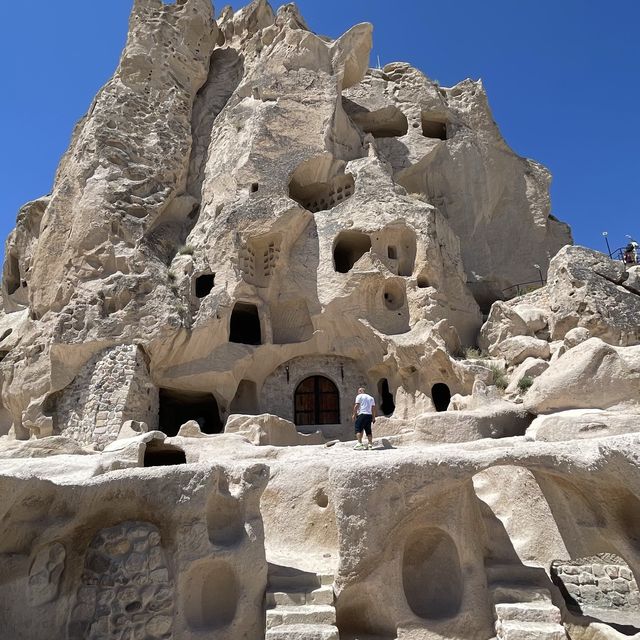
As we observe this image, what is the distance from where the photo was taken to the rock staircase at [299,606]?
5000 mm

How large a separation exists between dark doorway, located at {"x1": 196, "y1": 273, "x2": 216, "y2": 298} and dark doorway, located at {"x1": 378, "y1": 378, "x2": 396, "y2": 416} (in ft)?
18.4

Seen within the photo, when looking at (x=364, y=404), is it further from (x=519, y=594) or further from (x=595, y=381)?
(x=519, y=594)

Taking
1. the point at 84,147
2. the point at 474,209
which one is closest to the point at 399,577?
the point at 84,147

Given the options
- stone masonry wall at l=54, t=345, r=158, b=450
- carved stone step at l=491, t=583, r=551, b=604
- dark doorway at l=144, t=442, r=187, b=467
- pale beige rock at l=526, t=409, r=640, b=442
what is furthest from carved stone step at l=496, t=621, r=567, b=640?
stone masonry wall at l=54, t=345, r=158, b=450

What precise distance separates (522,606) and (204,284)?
497 inches

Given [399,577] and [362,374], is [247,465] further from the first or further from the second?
[362,374]

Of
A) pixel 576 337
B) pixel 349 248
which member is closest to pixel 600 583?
pixel 576 337

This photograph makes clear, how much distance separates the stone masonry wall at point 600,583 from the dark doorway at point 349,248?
411 inches

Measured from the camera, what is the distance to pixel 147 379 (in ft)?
47.0

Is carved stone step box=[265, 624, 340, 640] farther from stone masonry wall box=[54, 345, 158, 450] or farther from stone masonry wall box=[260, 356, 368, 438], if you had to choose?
stone masonry wall box=[260, 356, 368, 438]

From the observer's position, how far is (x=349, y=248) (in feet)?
58.2

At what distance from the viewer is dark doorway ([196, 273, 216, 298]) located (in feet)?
52.6

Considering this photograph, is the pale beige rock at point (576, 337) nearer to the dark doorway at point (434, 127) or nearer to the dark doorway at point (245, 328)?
the dark doorway at point (245, 328)

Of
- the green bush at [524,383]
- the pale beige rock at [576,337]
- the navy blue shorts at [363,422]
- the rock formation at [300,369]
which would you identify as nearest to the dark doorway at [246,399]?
the rock formation at [300,369]
